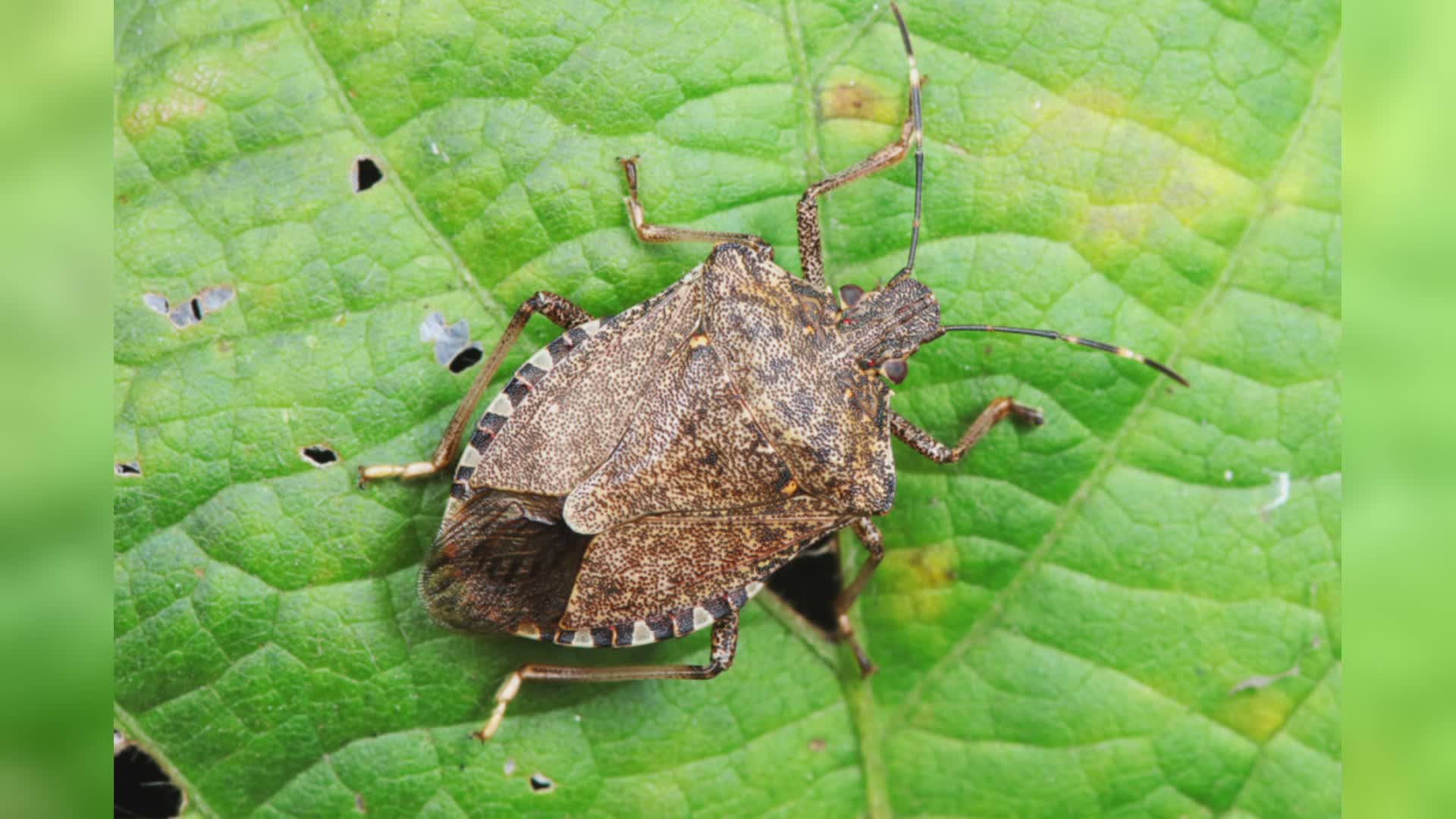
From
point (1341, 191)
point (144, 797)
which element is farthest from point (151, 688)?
point (1341, 191)

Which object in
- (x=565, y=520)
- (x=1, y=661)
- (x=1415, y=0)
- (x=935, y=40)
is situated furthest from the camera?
(x=935, y=40)

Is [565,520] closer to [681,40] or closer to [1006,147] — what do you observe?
[681,40]

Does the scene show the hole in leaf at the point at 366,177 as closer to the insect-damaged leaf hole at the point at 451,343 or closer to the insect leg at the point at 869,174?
the insect-damaged leaf hole at the point at 451,343

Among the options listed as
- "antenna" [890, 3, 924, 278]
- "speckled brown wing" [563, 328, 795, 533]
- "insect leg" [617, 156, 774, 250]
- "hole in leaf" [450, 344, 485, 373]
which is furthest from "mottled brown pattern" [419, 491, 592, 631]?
"antenna" [890, 3, 924, 278]

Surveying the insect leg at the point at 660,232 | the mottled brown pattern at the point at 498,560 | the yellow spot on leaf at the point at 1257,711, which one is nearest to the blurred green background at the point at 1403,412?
the yellow spot on leaf at the point at 1257,711

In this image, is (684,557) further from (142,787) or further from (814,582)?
(142,787)

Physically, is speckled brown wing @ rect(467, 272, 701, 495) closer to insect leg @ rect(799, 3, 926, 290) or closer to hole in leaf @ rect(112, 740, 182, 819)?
insect leg @ rect(799, 3, 926, 290)
